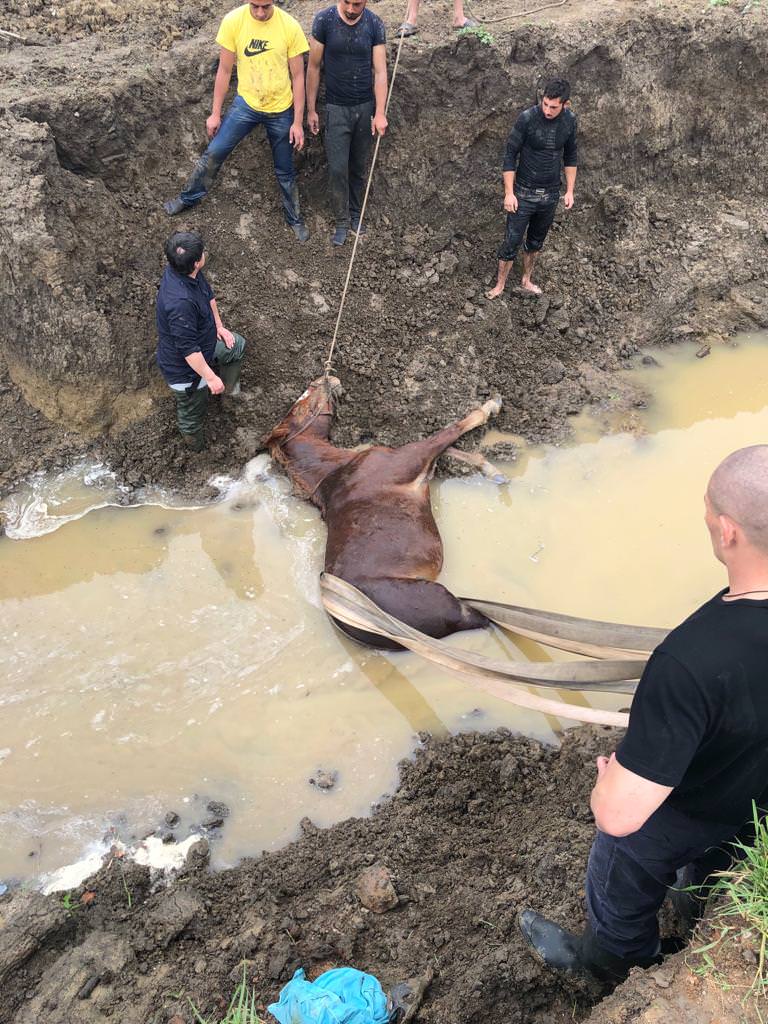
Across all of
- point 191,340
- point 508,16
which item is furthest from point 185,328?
point 508,16

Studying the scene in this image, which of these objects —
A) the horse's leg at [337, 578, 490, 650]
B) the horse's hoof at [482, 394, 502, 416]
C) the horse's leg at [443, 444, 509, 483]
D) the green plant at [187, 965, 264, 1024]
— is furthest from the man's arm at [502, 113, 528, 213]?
the green plant at [187, 965, 264, 1024]

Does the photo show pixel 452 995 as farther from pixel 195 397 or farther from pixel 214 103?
pixel 214 103

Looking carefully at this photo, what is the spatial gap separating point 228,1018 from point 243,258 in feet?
17.2

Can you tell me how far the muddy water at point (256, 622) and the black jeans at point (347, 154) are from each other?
8.07 ft

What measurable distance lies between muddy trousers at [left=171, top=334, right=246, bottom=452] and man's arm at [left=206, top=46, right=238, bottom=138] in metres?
1.62

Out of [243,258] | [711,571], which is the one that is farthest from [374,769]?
[243,258]

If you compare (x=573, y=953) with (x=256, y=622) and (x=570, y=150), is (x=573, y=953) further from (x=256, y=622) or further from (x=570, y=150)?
(x=570, y=150)

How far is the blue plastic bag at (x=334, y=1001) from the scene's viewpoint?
258cm

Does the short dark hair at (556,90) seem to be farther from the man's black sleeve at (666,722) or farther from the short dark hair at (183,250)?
the man's black sleeve at (666,722)

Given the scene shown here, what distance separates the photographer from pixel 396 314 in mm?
6375

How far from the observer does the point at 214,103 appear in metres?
5.61

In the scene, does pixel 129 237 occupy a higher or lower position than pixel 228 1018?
higher

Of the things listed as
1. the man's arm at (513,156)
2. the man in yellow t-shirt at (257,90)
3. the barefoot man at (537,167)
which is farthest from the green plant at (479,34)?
the man in yellow t-shirt at (257,90)

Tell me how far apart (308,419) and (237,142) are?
2205mm
